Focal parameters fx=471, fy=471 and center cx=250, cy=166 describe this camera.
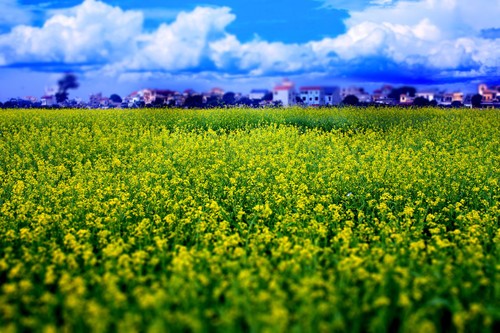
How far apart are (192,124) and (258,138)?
583 centimetres

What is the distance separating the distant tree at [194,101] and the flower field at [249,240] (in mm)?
11828

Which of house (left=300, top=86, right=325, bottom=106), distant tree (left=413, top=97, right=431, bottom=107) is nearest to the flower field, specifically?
house (left=300, top=86, right=325, bottom=106)

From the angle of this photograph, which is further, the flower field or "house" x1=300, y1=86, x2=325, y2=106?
"house" x1=300, y1=86, x2=325, y2=106

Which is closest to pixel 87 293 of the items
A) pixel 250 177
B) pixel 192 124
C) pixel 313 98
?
pixel 250 177

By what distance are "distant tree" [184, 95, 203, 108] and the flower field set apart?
38.8ft

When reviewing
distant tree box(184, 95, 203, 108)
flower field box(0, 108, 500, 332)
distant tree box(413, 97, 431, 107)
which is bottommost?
flower field box(0, 108, 500, 332)

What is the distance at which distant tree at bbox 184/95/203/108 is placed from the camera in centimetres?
2492

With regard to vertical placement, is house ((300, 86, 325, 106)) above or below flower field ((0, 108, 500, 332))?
above

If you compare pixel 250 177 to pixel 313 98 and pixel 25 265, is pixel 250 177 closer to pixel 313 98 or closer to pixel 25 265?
pixel 25 265

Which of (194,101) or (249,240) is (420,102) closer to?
(194,101)

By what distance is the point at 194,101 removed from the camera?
84.3ft

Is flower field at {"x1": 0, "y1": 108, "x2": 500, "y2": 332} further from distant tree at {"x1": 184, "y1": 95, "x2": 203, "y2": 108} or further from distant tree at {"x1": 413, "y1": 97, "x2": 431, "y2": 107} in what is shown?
distant tree at {"x1": 413, "y1": 97, "x2": 431, "y2": 107}

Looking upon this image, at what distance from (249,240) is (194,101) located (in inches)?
826

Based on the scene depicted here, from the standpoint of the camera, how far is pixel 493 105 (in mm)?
26500
